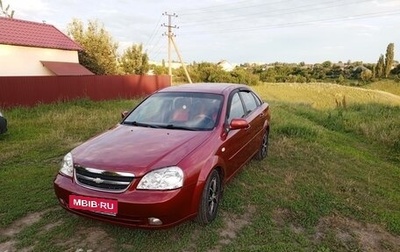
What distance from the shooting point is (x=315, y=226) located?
11.6 ft

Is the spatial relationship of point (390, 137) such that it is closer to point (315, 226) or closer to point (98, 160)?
point (315, 226)

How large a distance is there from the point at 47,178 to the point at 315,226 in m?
3.74

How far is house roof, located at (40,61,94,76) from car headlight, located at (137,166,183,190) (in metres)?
16.6

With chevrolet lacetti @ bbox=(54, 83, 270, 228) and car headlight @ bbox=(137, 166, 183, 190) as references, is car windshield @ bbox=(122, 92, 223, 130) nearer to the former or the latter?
chevrolet lacetti @ bbox=(54, 83, 270, 228)

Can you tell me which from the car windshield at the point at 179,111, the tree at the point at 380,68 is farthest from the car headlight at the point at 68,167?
the tree at the point at 380,68

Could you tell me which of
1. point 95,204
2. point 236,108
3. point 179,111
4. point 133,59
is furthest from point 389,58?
point 95,204

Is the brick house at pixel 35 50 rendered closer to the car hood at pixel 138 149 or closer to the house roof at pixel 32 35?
the house roof at pixel 32 35

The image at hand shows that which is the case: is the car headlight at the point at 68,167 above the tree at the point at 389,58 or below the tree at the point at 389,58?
below

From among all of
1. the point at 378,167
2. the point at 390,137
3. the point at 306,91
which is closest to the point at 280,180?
the point at 378,167

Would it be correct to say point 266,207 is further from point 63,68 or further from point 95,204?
point 63,68

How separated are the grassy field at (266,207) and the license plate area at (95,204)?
16.2 inches

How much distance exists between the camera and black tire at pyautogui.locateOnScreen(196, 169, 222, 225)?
3201mm

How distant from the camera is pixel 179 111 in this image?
4168 mm

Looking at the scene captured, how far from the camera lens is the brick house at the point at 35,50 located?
54.1ft
